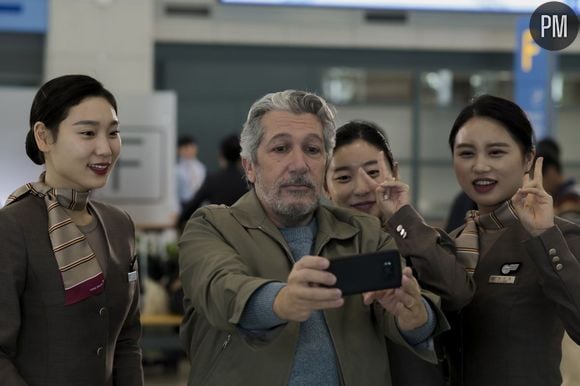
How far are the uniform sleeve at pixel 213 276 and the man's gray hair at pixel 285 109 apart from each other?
0.20 meters

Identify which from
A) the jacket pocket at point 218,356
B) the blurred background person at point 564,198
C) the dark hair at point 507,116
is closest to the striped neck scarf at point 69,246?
the jacket pocket at point 218,356

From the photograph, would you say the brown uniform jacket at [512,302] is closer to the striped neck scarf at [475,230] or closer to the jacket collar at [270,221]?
the striped neck scarf at [475,230]

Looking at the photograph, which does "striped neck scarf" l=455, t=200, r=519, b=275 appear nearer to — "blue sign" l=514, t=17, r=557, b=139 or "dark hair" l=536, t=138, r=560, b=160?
"blue sign" l=514, t=17, r=557, b=139

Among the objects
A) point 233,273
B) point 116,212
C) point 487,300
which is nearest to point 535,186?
point 487,300

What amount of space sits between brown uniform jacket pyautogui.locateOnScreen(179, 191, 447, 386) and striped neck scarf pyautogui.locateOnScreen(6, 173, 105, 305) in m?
0.27

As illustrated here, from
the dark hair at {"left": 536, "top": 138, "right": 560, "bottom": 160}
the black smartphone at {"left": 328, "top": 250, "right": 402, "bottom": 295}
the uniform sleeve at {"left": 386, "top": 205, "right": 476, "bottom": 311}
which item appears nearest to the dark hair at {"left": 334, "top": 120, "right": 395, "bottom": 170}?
the uniform sleeve at {"left": 386, "top": 205, "right": 476, "bottom": 311}

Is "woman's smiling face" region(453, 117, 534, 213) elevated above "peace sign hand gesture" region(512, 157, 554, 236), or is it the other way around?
"woman's smiling face" region(453, 117, 534, 213)

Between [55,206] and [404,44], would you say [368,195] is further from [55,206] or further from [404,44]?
[404,44]

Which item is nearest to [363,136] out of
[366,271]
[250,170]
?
[250,170]

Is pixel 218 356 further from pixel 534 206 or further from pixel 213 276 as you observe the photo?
pixel 534 206

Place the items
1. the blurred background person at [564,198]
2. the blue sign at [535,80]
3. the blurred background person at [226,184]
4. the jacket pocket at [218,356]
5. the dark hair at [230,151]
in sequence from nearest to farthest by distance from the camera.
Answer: the jacket pocket at [218,356], the blurred background person at [564,198], the blue sign at [535,80], the blurred background person at [226,184], the dark hair at [230,151]

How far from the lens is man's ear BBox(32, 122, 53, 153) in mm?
2451

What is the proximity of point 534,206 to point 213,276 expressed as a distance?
0.82 meters

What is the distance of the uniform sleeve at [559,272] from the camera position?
221 centimetres
